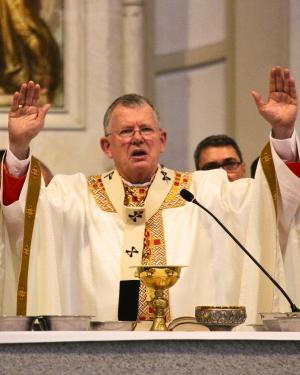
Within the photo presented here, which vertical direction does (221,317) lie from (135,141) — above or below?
below

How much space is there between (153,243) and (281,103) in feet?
2.93

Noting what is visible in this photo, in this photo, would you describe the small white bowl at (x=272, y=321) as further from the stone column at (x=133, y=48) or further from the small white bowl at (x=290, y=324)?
the stone column at (x=133, y=48)

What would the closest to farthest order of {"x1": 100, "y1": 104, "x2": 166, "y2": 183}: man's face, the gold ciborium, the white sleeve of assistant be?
1. the gold ciborium
2. the white sleeve of assistant
3. {"x1": 100, "y1": 104, "x2": 166, "y2": 183}: man's face

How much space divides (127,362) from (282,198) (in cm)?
191

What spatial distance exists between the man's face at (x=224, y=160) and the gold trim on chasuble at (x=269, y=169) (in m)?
1.03

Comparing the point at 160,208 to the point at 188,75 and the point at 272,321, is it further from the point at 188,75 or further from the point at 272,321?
the point at 188,75

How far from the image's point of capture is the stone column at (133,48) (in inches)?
350

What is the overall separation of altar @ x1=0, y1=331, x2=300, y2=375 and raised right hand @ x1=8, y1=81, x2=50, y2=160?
168cm

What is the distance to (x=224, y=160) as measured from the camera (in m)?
6.49

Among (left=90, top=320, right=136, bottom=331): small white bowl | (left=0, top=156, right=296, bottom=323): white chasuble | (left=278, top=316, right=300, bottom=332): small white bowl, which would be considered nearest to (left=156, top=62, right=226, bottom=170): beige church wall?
(left=0, top=156, right=296, bottom=323): white chasuble

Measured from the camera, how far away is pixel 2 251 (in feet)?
17.9

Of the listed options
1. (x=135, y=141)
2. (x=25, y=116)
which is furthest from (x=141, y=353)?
(x=135, y=141)

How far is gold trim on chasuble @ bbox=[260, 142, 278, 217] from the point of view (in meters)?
5.33

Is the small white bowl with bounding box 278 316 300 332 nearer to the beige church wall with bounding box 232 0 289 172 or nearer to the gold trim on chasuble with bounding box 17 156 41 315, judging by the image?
the gold trim on chasuble with bounding box 17 156 41 315
